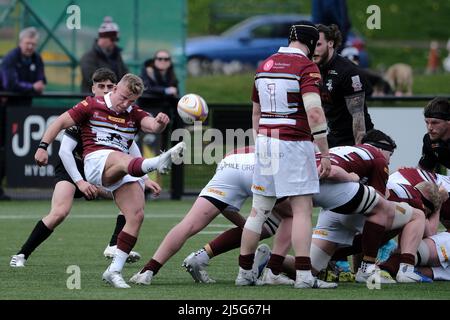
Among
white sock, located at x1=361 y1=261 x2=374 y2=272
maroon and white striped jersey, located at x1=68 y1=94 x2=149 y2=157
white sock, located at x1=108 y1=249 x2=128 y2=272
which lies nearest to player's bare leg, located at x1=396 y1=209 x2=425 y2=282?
white sock, located at x1=361 y1=261 x2=374 y2=272

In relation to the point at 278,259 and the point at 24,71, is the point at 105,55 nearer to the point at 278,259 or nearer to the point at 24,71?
the point at 24,71

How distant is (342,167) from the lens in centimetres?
906

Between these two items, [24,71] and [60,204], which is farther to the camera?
[24,71]

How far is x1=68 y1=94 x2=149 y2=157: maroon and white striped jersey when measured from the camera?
9.66 meters

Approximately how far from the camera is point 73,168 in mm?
10203

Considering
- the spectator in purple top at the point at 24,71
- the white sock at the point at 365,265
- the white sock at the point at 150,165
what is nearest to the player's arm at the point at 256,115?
the white sock at the point at 150,165

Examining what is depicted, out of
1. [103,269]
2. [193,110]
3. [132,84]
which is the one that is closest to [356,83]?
[193,110]

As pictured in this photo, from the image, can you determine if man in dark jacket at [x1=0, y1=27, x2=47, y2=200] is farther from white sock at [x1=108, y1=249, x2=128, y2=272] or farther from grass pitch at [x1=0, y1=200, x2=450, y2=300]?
white sock at [x1=108, y1=249, x2=128, y2=272]

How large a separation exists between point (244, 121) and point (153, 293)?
923 cm

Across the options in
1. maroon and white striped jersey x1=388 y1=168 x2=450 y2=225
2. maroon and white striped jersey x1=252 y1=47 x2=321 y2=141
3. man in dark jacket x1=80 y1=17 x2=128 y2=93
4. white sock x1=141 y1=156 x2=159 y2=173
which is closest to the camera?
maroon and white striped jersey x1=252 y1=47 x2=321 y2=141

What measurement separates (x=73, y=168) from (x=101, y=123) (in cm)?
73

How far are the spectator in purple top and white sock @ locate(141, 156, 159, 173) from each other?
28.3ft
